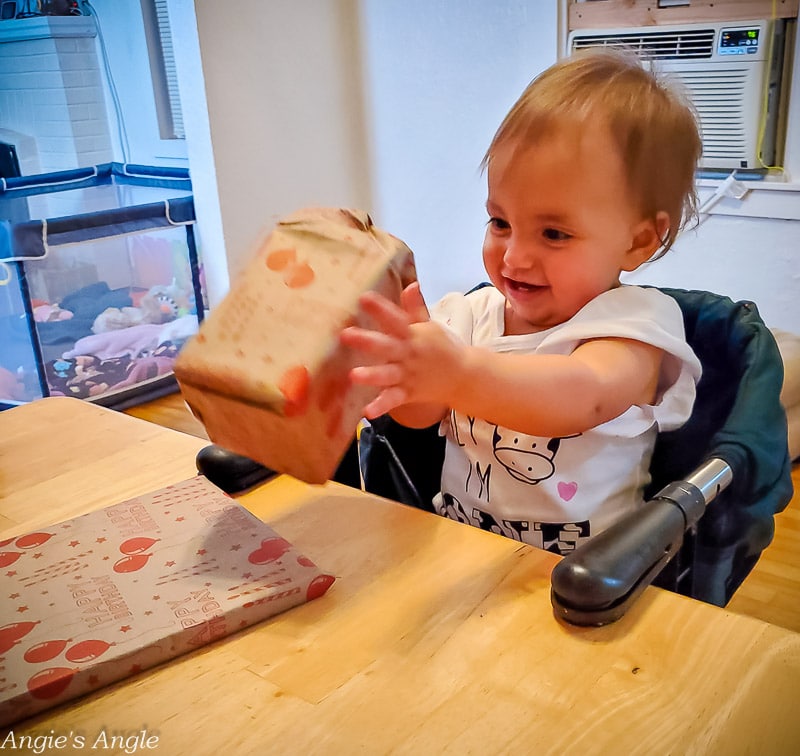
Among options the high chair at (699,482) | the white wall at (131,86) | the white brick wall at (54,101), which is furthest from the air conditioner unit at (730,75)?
the white brick wall at (54,101)

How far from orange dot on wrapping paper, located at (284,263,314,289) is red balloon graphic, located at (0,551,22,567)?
316mm

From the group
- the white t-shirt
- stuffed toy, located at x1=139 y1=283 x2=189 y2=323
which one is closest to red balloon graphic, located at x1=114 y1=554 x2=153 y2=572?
the white t-shirt

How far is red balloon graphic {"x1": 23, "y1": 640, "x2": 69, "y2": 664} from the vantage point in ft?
1.64

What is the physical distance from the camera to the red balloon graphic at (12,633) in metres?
0.51

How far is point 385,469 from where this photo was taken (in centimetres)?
93

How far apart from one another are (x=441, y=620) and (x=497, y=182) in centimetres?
44

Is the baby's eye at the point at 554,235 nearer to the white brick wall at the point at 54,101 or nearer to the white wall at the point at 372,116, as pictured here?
the white wall at the point at 372,116

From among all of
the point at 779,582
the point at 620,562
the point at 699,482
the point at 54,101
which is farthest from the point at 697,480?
the point at 54,101

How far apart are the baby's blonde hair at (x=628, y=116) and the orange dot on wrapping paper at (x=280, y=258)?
1.09 feet

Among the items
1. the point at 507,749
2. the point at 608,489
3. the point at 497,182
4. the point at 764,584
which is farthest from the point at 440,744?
the point at 764,584

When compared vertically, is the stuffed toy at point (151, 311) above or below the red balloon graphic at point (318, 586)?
below

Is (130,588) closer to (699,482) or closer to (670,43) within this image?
(699,482)

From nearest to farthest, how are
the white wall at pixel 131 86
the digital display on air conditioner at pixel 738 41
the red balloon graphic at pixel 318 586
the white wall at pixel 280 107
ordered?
1. the red balloon graphic at pixel 318 586
2. the digital display on air conditioner at pixel 738 41
3. the white wall at pixel 280 107
4. the white wall at pixel 131 86

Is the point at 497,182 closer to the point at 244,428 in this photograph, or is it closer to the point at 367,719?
the point at 244,428
